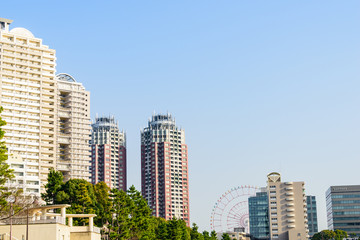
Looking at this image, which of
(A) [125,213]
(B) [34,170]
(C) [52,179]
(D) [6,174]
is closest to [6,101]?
(B) [34,170]

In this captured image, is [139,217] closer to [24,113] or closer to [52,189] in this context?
[52,189]

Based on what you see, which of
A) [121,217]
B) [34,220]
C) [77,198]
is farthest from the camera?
[77,198]

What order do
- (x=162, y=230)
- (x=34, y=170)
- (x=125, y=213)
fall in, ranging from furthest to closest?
1. (x=34, y=170)
2. (x=162, y=230)
3. (x=125, y=213)

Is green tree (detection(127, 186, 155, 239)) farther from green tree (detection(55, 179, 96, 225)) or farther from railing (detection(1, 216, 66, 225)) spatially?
railing (detection(1, 216, 66, 225))

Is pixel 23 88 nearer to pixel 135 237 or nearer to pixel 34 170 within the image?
pixel 34 170

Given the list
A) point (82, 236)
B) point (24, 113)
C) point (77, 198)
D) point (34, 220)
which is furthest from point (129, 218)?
point (24, 113)

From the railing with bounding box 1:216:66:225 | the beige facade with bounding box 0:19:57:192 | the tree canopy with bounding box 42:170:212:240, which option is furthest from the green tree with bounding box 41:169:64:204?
the beige facade with bounding box 0:19:57:192

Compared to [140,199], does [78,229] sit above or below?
below

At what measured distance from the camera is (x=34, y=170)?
180 metres

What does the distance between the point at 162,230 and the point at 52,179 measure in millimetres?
25358

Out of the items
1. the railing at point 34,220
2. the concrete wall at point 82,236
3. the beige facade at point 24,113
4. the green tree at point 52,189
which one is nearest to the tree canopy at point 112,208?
the green tree at point 52,189

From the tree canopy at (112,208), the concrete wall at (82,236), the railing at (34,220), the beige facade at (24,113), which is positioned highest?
the beige facade at (24,113)

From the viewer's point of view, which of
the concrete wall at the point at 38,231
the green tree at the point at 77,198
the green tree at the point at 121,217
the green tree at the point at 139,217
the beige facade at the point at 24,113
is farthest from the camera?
the beige facade at the point at 24,113

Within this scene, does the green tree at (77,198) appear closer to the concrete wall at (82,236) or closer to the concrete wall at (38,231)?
the concrete wall at (82,236)
